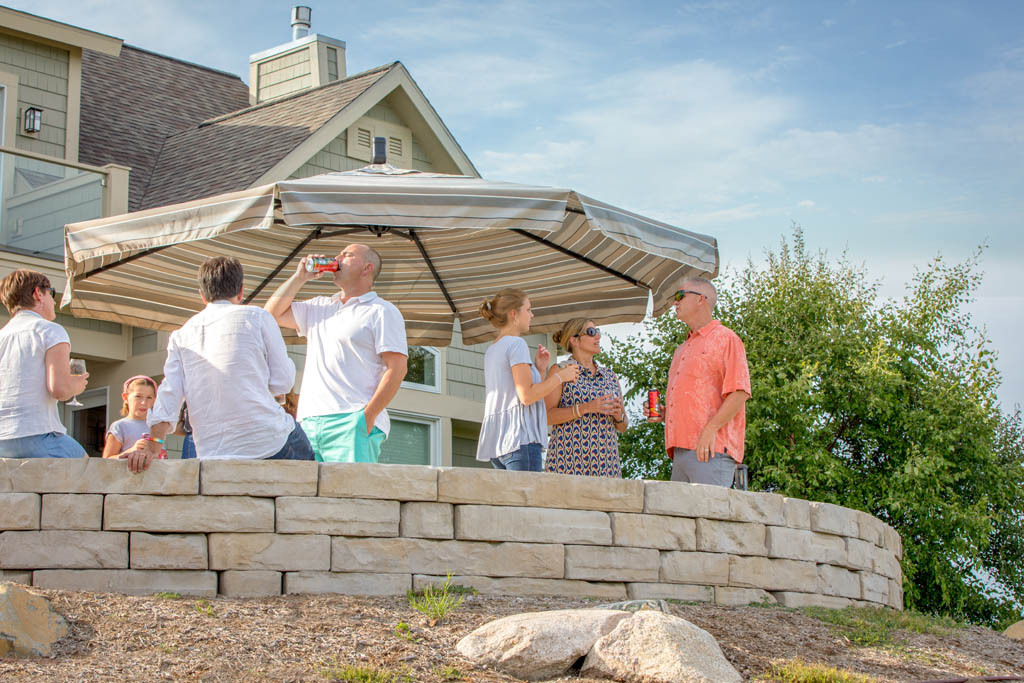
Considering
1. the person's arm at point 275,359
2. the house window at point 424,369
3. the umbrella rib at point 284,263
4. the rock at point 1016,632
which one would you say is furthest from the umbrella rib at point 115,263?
the house window at point 424,369

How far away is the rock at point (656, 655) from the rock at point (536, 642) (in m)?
0.08

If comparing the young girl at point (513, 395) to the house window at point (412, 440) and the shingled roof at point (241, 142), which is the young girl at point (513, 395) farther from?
the shingled roof at point (241, 142)

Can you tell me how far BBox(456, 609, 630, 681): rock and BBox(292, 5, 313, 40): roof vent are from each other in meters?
13.9

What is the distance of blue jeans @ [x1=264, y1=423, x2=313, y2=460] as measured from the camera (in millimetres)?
6266

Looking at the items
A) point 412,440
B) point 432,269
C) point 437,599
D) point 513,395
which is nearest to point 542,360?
point 513,395

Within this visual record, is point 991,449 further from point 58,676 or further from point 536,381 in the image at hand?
point 58,676

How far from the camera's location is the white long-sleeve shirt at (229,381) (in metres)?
6.10

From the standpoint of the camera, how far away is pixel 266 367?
6168mm

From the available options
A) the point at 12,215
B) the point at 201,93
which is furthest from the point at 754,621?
the point at 201,93

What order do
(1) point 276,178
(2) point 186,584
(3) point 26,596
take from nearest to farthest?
(3) point 26,596 < (2) point 186,584 < (1) point 276,178

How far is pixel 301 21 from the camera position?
18188 millimetres

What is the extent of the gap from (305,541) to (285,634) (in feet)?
2.42

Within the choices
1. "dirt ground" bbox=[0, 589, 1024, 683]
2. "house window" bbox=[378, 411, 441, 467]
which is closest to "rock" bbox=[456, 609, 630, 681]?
"dirt ground" bbox=[0, 589, 1024, 683]

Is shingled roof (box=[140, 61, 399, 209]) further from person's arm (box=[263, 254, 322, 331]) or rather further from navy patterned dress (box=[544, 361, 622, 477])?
navy patterned dress (box=[544, 361, 622, 477])
